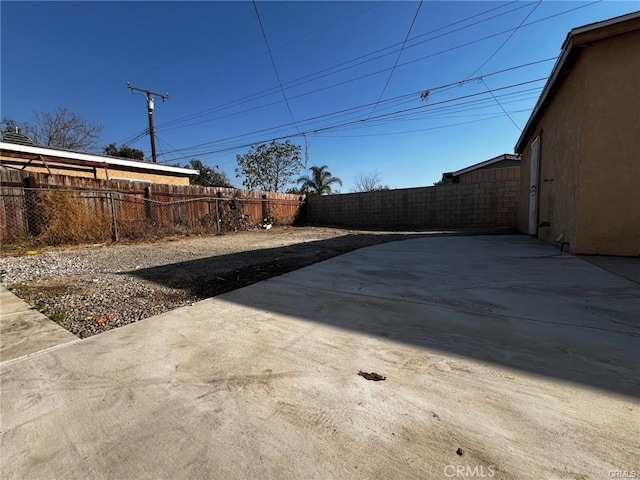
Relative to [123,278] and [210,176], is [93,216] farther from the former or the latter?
[210,176]

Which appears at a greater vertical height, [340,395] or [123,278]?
[123,278]

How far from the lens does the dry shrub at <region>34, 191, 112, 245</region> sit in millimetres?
6684

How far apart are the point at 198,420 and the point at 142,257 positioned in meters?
5.08

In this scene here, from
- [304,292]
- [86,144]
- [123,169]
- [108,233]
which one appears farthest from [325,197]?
[86,144]

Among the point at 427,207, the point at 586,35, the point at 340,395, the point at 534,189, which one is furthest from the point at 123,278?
the point at 427,207

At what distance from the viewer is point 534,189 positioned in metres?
7.23

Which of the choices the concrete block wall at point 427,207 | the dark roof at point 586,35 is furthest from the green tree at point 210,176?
the dark roof at point 586,35

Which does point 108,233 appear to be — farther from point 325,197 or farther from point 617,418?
point 325,197

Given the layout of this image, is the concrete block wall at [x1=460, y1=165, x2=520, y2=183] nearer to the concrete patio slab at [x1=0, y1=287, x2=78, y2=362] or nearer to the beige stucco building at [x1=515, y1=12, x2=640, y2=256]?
the beige stucco building at [x1=515, y1=12, x2=640, y2=256]

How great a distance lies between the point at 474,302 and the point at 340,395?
178 centimetres
